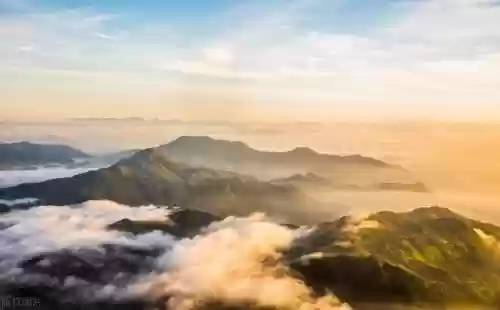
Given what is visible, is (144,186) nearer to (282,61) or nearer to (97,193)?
(97,193)

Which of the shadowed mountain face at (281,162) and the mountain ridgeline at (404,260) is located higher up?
the shadowed mountain face at (281,162)

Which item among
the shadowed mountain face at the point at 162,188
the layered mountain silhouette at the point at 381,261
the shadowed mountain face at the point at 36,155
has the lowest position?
the layered mountain silhouette at the point at 381,261

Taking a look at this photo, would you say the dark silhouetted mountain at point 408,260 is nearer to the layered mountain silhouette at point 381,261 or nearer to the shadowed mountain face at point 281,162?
the layered mountain silhouette at point 381,261

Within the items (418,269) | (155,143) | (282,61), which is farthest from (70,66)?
(418,269)

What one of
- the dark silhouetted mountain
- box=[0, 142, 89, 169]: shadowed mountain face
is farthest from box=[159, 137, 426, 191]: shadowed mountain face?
box=[0, 142, 89, 169]: shadowed mountain face

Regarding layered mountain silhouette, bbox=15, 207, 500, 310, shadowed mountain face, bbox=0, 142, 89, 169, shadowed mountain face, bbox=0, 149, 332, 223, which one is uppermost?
shadowed mountain face, bbox=0, 142, 89, 169

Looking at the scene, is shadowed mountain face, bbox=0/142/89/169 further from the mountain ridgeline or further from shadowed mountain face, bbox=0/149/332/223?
the mountain ridgeline

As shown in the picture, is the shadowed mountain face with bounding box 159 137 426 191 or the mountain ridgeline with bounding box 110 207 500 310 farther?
the shadowed mountain face with bounding box 159 137 426 191

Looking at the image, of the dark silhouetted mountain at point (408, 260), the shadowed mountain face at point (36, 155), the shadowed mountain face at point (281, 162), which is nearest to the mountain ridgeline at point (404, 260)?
the dark silhouetted mountain at point (408, 260)
